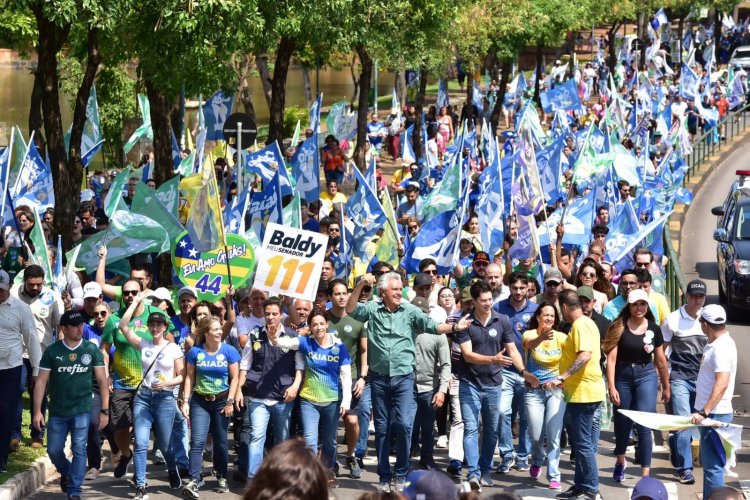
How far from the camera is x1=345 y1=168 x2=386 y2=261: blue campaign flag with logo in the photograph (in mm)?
16469

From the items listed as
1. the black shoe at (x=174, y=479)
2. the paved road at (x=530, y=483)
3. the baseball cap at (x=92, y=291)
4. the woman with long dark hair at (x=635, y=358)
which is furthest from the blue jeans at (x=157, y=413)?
the woman with long dark hair at (x=635, y=358)

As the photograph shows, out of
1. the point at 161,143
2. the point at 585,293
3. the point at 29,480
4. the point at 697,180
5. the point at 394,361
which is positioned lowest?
the point at 697,180

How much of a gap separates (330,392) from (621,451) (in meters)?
2.32

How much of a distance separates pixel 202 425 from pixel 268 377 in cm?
64

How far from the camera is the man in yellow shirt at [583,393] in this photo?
11188mm

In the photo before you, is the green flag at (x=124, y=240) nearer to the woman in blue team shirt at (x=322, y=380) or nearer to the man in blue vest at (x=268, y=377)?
the man in blue vest at (x=268, y=377)

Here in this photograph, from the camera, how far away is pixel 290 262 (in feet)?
41.0

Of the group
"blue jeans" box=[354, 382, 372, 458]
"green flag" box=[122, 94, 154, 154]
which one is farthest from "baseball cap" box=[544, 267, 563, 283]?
"green flag" box=[122, 94, 154, 154]

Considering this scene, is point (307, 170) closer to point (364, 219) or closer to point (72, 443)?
point (364, 219)

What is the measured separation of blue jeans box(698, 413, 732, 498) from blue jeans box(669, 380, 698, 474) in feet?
4.12

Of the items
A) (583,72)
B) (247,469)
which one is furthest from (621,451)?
(583,72)

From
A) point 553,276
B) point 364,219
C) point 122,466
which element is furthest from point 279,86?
point 122,466

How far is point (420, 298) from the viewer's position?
40.6ft

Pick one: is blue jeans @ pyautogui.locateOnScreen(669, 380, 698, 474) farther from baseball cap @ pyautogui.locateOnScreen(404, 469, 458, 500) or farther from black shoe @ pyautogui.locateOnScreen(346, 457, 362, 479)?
baseball cap @ pyautogui.locateOnScreen(404, 469, 458, 500)
